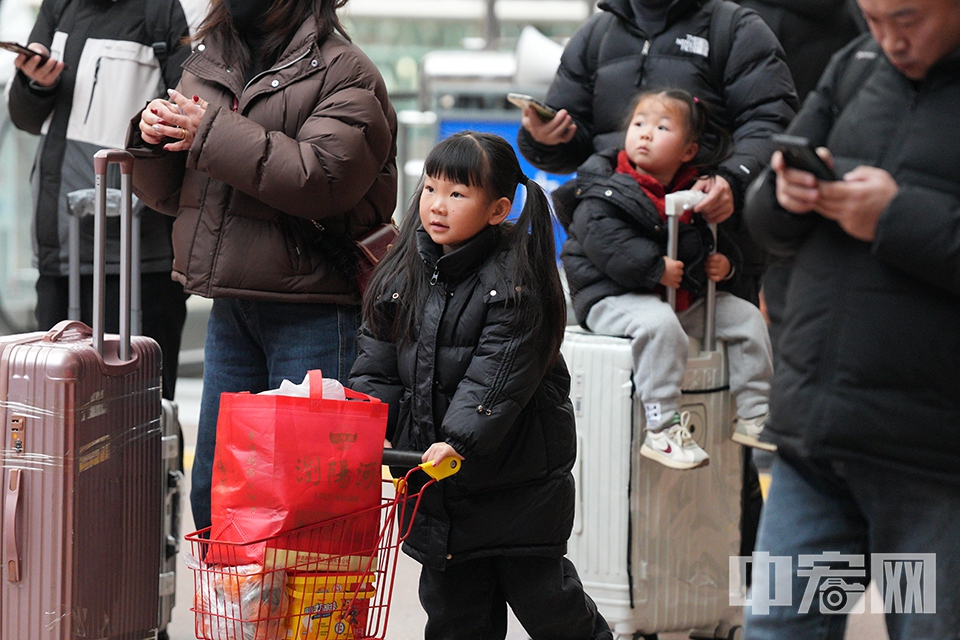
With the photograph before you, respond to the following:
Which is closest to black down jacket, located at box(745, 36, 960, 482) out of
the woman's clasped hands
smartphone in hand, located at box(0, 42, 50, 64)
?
the woman's clasped hands

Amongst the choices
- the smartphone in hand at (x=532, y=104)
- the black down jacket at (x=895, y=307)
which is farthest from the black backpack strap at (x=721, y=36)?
the black down jacket at (x=895, y=307)

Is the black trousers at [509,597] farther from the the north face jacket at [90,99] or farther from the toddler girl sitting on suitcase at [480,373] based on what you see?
the the north face jacket at [90,99]

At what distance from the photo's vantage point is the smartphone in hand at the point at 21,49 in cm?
329

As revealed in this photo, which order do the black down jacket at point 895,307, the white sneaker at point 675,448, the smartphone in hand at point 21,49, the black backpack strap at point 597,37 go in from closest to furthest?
the black down jacket at point 895,307 < the white sneaker at point 675,448 < the smartphone in hand at point 21,49 < the black backpack strap at point 597,37

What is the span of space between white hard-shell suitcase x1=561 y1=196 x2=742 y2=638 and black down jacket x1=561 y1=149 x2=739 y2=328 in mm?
148

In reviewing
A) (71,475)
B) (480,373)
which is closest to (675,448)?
(480,373)

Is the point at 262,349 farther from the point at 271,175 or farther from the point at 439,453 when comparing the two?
the point at 439,453

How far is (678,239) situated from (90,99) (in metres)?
1.77

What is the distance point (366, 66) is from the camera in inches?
118

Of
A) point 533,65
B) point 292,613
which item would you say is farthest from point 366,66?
point 533,65

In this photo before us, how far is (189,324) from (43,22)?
4627 mm

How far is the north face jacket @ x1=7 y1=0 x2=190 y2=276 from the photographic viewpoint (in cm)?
348

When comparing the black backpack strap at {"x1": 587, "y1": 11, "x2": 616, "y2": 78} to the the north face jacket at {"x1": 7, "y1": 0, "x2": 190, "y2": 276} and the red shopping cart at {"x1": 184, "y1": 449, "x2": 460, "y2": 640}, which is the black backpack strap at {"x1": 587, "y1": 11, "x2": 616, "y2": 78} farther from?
the red shopping cart at {"x1": 184, "y1": 449, "x2": 460, "y2": 640}

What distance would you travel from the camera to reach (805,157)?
187 cm
